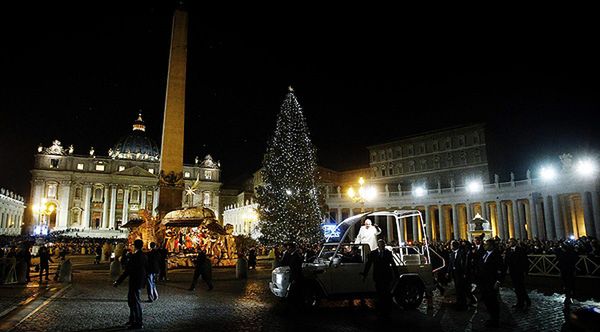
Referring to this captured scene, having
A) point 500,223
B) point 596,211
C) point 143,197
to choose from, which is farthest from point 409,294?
point 143,197

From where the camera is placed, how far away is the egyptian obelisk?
77.3 ft

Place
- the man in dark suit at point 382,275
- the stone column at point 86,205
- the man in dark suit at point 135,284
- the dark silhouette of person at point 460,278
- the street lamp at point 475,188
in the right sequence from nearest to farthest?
1. the man in dark suit at point 135,284
2. the man in dark suit at point 382,275
3. the dark silhouette of person at point 460,278
4. the street lamp at point 475,188
5. the stone column at point 86,205

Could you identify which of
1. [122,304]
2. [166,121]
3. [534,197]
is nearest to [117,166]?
[166,121]

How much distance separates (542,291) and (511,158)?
52.0 meters

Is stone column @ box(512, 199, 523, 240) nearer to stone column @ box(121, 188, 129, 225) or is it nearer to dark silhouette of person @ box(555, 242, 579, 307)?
dark silhouette of person @ box(555, 242, 579, 307)

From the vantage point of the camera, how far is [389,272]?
28.7 feet

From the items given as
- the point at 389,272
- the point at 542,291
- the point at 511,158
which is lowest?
the point at 542,291

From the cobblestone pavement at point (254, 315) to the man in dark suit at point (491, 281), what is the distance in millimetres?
291

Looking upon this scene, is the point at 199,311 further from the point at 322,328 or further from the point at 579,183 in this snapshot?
the point at 579,183

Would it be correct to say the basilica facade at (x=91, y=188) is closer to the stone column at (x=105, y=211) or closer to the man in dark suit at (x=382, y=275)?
the stone column at (x=105, y=211)

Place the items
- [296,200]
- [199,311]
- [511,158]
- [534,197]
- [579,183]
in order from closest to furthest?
[199,311] → [296,200] → [579,183] → [534,197] → [511,158]

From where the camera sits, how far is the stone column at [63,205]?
8600 centimetres

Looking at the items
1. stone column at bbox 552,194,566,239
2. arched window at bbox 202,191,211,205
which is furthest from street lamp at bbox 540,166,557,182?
arched window at bbox 202,191,211,205

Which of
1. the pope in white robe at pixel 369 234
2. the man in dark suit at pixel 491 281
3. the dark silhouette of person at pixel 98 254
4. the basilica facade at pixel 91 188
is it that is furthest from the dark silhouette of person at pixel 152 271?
the basilica facade at pixel 91 188
